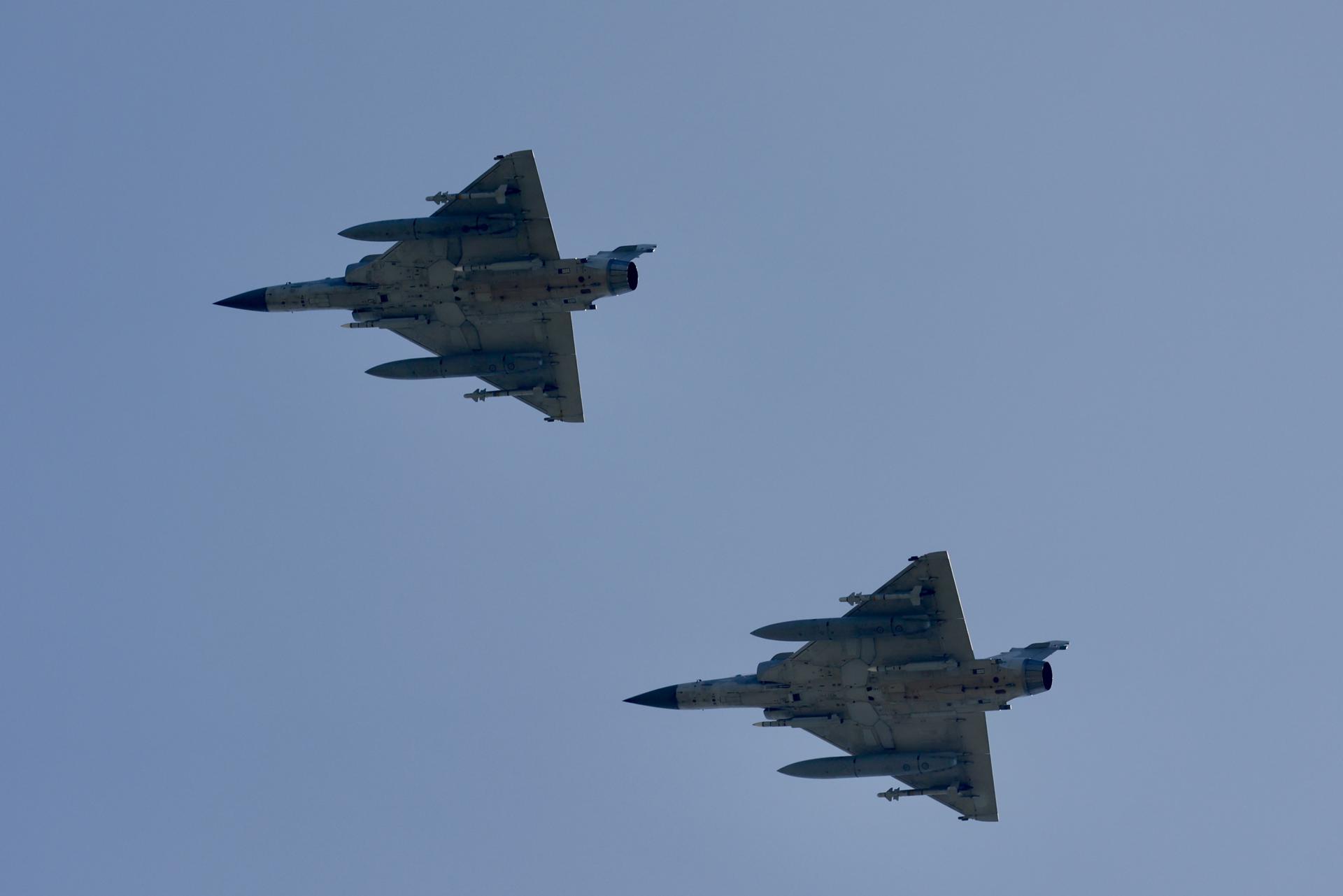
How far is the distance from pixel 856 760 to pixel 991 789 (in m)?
5.65

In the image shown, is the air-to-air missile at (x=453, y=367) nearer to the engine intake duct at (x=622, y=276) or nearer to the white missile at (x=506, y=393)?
the white missile at (x=506, y=393)

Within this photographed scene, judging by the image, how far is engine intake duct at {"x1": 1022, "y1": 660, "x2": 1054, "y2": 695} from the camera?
94.3 meters

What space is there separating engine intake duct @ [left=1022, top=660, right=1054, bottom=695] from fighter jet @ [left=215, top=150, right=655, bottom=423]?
21.9m

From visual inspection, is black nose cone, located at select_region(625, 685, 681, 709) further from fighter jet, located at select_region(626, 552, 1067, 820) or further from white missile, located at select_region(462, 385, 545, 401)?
white missile, located at select_region(462, 385, 545, 401)

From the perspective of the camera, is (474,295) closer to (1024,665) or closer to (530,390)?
(530,390)

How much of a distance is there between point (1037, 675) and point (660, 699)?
15.9m

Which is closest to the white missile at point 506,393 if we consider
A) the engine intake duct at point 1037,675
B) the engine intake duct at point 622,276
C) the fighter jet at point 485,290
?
the fighter jet at point 485,290

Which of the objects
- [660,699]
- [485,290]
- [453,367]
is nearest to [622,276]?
[485,290]

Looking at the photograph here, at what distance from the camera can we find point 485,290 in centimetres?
10088

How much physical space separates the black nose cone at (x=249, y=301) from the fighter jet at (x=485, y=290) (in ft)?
0.14

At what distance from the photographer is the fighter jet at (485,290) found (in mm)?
99438

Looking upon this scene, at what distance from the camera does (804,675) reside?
97750mm

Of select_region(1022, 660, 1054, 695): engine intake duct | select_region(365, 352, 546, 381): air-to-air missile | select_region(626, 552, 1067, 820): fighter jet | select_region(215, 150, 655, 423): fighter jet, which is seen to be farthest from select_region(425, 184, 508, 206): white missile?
select_region(1022, 660, 1054, 695): engine intake duct

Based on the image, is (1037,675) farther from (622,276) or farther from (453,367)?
(453,367)
